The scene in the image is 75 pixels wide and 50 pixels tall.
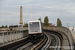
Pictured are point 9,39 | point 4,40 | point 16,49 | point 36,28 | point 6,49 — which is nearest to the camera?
point 6,49

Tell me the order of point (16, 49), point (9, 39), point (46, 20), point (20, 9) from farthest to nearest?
point (46, 20)
point (20, 9)
point (9, 39)
point (16, 49)

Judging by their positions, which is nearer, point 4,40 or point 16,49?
point 16,49

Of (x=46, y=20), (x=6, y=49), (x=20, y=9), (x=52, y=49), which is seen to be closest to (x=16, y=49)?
(x=6, y=49)

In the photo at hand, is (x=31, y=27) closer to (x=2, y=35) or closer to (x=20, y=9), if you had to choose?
(x=2, y=35)

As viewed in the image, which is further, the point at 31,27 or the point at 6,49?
the point at 31,27

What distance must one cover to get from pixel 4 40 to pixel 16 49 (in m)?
2.64

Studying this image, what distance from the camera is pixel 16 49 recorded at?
18.5m

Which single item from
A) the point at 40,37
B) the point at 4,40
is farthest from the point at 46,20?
the point at 4,40

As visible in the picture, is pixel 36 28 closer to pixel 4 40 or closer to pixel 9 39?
pixel 9 39

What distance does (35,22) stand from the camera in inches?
1070

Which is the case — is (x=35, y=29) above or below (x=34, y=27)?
below

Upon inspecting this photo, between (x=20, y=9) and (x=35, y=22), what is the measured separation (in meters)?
47.3

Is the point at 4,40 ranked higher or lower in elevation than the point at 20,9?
lower

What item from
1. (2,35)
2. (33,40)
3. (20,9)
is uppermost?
(20,9)
